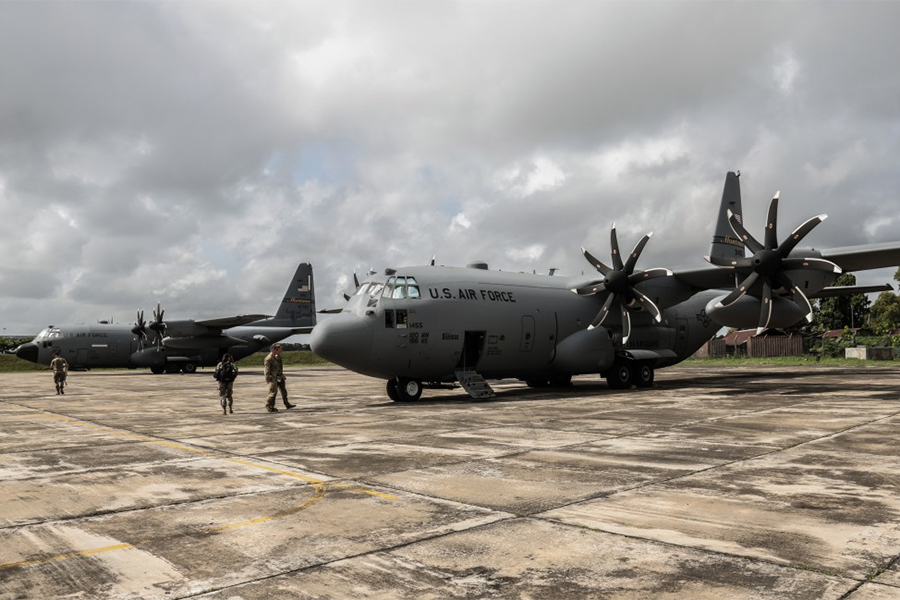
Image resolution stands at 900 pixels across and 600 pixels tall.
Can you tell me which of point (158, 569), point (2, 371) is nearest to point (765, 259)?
point (158, 569)

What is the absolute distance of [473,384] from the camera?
69.2ft

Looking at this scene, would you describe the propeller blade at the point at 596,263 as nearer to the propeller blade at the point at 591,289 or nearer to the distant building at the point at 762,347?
the propeller blade at the point at 591,289

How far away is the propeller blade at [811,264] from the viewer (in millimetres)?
19516

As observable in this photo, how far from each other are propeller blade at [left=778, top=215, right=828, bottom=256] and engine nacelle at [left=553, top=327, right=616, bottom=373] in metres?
6.67

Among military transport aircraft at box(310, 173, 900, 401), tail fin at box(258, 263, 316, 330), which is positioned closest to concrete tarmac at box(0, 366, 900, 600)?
military transport aircraft at box(310, 173, 900, 401)

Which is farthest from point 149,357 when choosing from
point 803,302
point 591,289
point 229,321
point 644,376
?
point 803,302

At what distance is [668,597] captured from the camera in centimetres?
421

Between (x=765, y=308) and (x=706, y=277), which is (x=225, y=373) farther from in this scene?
(x=706, y=277)

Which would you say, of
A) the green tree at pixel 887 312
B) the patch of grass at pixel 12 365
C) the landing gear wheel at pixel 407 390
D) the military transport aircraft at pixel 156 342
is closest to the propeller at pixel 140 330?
the military transport aircraft at pixel 156 342

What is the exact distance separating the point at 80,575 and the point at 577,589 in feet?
11.6

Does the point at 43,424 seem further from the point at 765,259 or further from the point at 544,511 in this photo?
the point at 765,259

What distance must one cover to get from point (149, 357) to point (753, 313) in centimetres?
3952

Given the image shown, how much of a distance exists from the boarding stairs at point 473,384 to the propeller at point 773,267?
308 inches

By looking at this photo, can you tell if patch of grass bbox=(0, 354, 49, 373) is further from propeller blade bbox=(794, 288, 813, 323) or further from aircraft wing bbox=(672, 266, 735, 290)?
propeller blade bbox=(794, 288, 813, 323)
